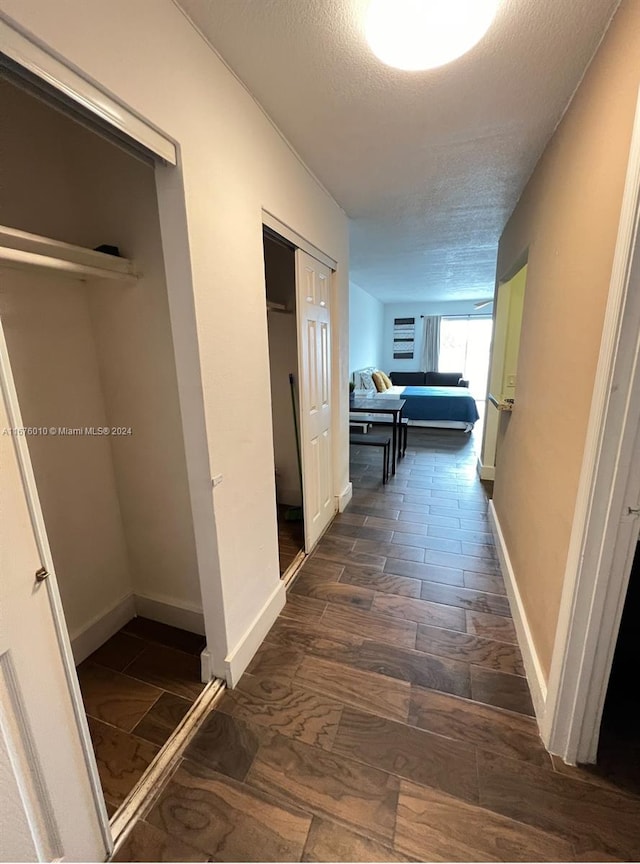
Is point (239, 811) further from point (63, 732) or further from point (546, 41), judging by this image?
point (546, 41)

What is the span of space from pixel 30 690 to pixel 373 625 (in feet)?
5.00

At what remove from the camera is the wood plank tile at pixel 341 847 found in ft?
3.34

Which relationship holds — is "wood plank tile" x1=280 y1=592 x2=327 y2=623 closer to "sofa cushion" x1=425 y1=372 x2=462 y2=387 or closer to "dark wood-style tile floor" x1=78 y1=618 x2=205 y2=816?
"dark wood-style tile floor" x1=78 y1=618 x2=205 y2=816

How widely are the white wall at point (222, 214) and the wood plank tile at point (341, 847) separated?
0.66 m

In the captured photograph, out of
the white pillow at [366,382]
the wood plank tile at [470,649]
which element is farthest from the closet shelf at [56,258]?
Result: the white pillow at [366,382]

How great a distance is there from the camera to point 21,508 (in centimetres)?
74

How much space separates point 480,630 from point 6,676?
6.36 feet

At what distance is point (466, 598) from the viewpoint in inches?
81.4

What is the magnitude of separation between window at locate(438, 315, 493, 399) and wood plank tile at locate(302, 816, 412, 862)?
8.52 m

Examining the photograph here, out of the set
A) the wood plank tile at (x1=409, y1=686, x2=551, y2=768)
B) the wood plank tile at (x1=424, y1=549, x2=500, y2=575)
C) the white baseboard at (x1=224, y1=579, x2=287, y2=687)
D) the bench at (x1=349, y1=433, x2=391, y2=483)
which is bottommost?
the wood plank tile at (x1=409, y1=686, x2=551, y2=768)

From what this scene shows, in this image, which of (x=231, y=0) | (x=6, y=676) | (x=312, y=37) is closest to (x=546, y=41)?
(x=312, y=37)

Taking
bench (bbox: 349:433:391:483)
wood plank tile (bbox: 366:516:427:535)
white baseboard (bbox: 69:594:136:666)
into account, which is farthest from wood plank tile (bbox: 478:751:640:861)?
bench (bbox: 349:433:391:483)

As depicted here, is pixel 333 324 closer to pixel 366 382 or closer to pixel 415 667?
pixel 415 667

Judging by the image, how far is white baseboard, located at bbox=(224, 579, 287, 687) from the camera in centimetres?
153
